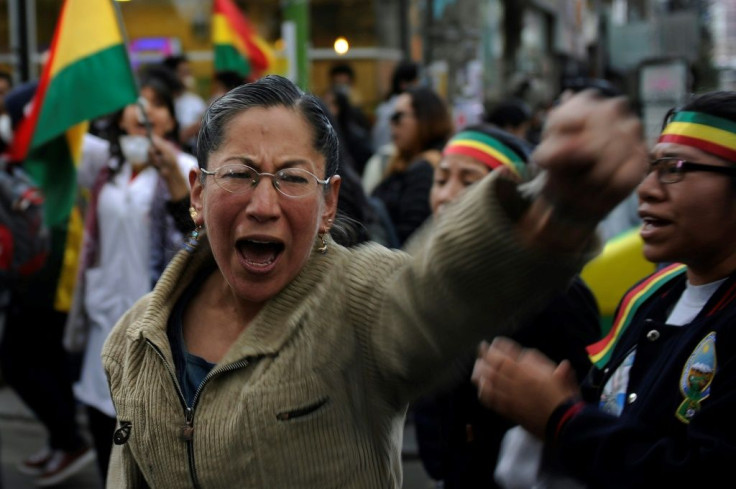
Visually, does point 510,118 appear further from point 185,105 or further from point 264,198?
point 264,198

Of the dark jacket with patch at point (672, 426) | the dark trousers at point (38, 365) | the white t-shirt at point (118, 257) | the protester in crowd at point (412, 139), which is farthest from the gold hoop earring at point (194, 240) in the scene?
the dark trousers at point (38, 365)

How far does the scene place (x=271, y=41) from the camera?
1661cm

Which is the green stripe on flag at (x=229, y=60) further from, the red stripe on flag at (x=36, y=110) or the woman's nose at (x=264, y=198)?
the woman's nose at (x=264, y=198)

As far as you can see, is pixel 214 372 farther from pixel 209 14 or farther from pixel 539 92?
pixel 539 92

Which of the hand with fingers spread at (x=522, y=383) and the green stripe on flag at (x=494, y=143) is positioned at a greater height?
the green stripe on flag at (x=494, y=143)

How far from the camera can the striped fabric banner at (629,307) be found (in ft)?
8.33

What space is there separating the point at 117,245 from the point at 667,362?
3.39 meters

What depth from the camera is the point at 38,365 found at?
6008 millimetres

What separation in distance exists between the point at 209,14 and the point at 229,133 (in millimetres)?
14893

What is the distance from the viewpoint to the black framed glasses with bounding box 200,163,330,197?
191 centimetres

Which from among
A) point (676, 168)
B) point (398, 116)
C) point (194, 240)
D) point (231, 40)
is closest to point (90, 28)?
point (398, 116)

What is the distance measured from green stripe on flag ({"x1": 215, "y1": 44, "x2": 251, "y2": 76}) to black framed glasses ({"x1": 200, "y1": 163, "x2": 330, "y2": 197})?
6.29 meters

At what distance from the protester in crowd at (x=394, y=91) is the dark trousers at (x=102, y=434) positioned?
182 inches

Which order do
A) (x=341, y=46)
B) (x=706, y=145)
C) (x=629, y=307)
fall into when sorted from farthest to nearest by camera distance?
(x=341, y=46)
(x=629, y=307)
(x=706, y=145)
